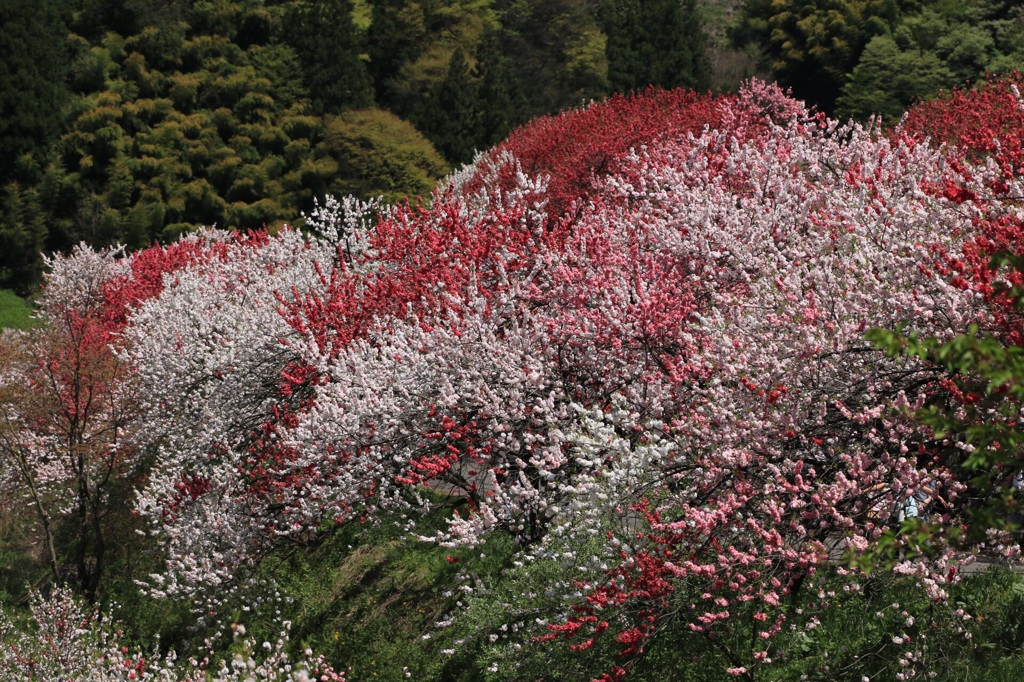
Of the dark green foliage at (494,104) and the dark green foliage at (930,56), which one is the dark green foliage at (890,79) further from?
the dark green foliage at (494,104)

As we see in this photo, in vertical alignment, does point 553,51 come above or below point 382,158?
above

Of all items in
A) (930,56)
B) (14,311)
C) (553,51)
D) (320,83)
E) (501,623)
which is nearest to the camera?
(501,623)

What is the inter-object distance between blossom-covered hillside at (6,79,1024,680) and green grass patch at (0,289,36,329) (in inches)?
903

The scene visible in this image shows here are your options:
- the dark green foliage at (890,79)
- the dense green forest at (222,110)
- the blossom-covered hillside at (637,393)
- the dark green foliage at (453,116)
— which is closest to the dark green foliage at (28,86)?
the dense green forest at (222,110)

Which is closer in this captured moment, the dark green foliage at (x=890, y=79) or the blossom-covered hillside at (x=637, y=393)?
the blossom-covered hillside at (x=637, y=393)

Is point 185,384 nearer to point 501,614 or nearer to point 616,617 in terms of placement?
point 501,614

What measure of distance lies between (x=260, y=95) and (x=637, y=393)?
4346cm

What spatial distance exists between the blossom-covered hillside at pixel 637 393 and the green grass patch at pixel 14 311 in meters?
22.9

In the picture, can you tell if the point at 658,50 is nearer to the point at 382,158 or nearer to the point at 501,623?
the point at 382,158

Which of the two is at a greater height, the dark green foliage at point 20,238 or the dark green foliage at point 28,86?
the dark green foliage at point 28,86

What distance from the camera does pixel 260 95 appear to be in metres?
51.0

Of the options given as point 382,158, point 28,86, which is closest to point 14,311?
point 28,86

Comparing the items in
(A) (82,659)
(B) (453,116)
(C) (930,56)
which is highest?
(B) (453,116)

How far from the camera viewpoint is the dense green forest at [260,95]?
46.2m
